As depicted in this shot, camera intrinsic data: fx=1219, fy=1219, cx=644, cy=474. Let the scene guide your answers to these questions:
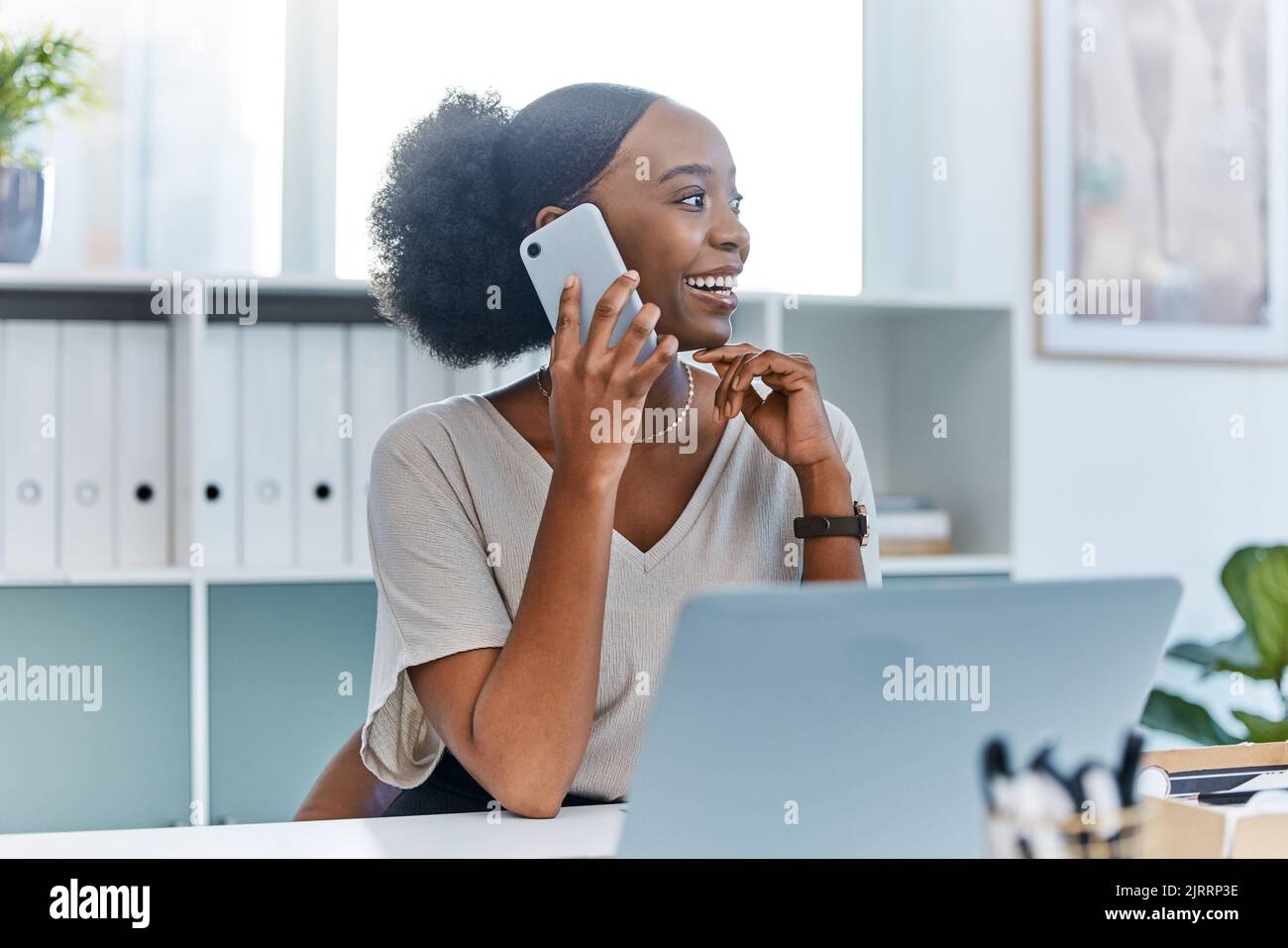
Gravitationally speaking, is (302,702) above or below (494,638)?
below

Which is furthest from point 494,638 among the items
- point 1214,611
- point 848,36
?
point 1214,611

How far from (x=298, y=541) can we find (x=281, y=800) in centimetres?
43

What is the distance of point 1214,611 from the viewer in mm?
2832

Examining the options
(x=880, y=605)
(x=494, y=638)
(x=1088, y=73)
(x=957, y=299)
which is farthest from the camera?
(x=1088, y=73)

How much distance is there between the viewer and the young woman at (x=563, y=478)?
1041mm

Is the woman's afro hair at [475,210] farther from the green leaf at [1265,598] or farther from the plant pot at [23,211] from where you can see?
the green leaf at [1265,598]

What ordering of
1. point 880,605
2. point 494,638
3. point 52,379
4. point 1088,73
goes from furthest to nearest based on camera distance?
1. point 1088,73
2. point 52,379
3. point 494,638
4. point 880,605

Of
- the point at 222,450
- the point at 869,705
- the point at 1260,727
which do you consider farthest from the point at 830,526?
the point at 1260,727

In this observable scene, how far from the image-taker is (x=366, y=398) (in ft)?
6.77

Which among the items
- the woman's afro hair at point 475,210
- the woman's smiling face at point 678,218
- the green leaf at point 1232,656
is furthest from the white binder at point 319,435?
the green leaf at point 1232,656

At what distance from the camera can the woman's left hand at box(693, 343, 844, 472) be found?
1.22 meters

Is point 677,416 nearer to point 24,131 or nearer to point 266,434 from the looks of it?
point 266,434

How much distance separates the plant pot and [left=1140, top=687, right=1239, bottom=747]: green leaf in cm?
219
